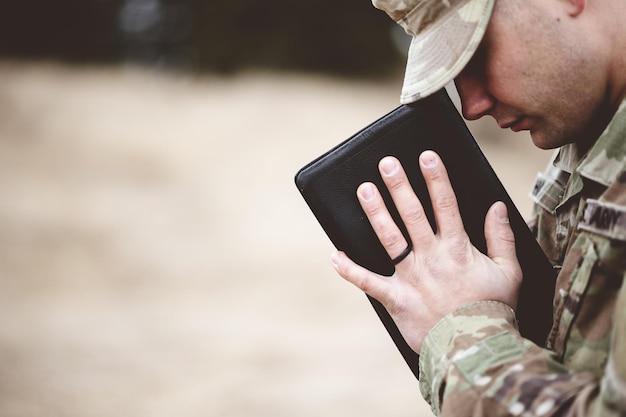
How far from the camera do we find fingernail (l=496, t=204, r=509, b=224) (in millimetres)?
1622

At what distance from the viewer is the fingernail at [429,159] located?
5.26 feet

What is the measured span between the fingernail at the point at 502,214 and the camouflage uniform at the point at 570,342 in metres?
0.19

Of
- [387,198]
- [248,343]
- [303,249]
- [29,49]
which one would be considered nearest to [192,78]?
[29,49]

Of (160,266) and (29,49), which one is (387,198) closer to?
(160,266)

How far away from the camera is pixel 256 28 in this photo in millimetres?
17312

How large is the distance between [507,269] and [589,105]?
0.41m

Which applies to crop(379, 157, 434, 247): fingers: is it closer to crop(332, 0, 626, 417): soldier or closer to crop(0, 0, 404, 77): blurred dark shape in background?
crop(332, 0, 626, 417): soldier

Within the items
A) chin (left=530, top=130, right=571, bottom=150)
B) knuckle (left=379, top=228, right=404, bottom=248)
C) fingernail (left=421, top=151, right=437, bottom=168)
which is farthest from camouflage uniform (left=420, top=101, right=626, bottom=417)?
fingernail (left=421, top=151, right=437, bottom=168)

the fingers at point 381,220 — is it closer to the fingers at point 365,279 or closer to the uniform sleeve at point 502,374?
the fingers at point 365,279

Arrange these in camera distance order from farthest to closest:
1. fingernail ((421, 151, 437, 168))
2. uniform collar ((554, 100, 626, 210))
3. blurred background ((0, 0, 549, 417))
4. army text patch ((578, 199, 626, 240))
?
blurred background ((0, 0, 549, 417))
fingernail ((421, 151, 437, 168))
uniform collar ((554, 100, 626, 210))
army text patch ((578, 199, 626, 240))

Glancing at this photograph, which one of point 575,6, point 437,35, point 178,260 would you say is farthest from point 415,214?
point 178,260

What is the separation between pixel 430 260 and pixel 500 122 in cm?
38

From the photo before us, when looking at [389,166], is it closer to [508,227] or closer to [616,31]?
[508,227]

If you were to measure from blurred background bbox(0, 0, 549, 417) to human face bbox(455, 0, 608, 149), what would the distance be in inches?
140
